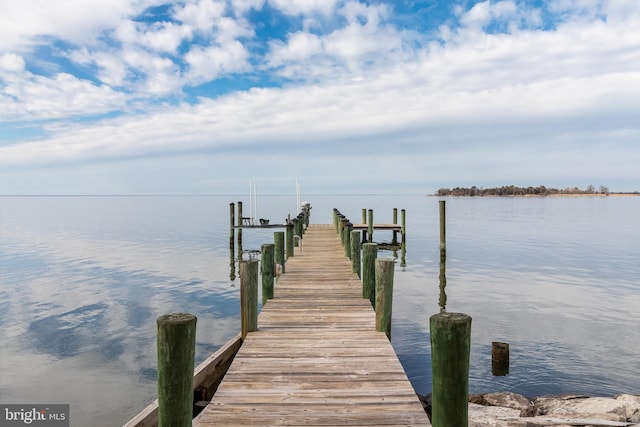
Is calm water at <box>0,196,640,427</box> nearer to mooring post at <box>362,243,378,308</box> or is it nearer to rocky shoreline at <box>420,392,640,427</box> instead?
rocky shoreline at <box>420,392,640,427</box>

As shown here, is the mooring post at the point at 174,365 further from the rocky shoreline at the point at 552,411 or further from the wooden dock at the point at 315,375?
the rocky shoreline at the point at 552,411

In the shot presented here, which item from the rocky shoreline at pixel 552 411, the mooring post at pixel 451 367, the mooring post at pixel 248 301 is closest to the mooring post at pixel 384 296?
the rocky shoreline at pixel 552 411

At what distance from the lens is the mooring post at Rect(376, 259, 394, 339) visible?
745 cm

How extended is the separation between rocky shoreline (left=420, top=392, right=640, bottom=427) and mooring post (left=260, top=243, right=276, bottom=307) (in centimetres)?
375

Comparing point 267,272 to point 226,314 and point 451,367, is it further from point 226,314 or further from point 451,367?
point 226,314

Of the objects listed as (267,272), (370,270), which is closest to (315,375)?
(370,270)

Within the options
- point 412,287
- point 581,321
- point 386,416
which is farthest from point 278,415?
point 412,287

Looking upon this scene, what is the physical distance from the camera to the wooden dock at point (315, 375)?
4562 millimetres

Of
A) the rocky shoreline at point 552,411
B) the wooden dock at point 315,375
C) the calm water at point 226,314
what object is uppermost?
the wooden dock at point 315,375

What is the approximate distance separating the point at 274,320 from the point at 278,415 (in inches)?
143

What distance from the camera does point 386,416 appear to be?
179 inches

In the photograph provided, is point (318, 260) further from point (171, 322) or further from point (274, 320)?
point (171, 322)

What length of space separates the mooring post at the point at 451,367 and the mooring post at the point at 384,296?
3.52 metres

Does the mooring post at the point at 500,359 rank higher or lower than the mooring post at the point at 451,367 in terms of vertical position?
lower
